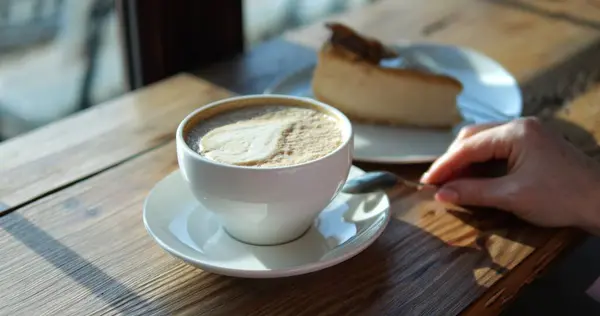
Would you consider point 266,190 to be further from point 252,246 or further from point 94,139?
point 94,139

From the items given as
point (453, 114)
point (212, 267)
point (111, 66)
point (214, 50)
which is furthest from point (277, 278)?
point (111, 66)

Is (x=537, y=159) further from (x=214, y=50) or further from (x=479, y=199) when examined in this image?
(x=214, y=50)

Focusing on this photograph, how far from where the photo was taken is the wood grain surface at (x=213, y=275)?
1.97ft

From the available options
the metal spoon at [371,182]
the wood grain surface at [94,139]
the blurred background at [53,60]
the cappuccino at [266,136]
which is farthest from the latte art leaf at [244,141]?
the blurred background at [53,60]

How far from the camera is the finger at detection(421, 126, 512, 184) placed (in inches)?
29.5

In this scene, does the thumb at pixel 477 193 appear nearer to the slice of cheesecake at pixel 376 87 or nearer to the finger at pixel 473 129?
the finger at pixel 473 129

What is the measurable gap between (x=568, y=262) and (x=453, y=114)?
227mm

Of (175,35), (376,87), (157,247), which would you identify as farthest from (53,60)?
(157,247)

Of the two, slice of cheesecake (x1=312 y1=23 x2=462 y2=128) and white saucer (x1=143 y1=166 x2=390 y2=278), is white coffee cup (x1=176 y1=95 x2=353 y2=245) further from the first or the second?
slice of cheesecake (x1=312 y1=23 x2=462 y2=128)

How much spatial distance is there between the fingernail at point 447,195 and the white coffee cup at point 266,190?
5.8 inches

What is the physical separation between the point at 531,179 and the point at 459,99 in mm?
291

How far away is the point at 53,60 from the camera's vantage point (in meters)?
1.52

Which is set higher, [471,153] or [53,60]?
[471,153]

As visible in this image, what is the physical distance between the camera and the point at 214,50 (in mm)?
1143
